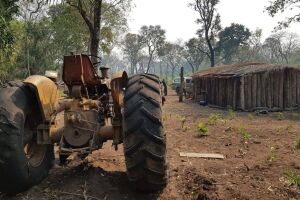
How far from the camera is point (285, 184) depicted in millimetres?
6156

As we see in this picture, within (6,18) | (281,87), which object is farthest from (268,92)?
(6,18)

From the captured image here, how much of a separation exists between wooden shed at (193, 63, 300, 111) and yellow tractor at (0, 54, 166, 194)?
1657 cm

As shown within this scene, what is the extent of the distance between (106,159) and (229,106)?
16.1m

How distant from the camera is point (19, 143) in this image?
5117mm

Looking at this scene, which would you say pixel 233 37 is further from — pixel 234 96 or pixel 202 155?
pixel 202 155

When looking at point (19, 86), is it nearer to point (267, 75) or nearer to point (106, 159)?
point (106, 159)

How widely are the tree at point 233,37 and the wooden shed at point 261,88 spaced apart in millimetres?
32502

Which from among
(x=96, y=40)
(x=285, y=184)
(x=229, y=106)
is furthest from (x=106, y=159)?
(x=229, y=106)

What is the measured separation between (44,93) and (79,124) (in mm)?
700

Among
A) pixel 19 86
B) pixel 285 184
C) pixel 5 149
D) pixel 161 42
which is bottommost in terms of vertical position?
pixel 285 184

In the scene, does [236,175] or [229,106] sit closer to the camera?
[236,175]

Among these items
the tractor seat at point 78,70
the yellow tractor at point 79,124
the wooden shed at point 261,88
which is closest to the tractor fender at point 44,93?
the yellow tractor at point 79,124

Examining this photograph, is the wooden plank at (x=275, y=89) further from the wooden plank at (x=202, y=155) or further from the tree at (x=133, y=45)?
the tree at (x=133, y=45)

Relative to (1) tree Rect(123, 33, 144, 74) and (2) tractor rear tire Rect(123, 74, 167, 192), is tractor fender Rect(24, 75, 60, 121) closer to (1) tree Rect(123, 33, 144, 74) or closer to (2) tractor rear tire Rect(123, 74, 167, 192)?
(2) tractor rear tire Rect(123, 74, 167, 192)
